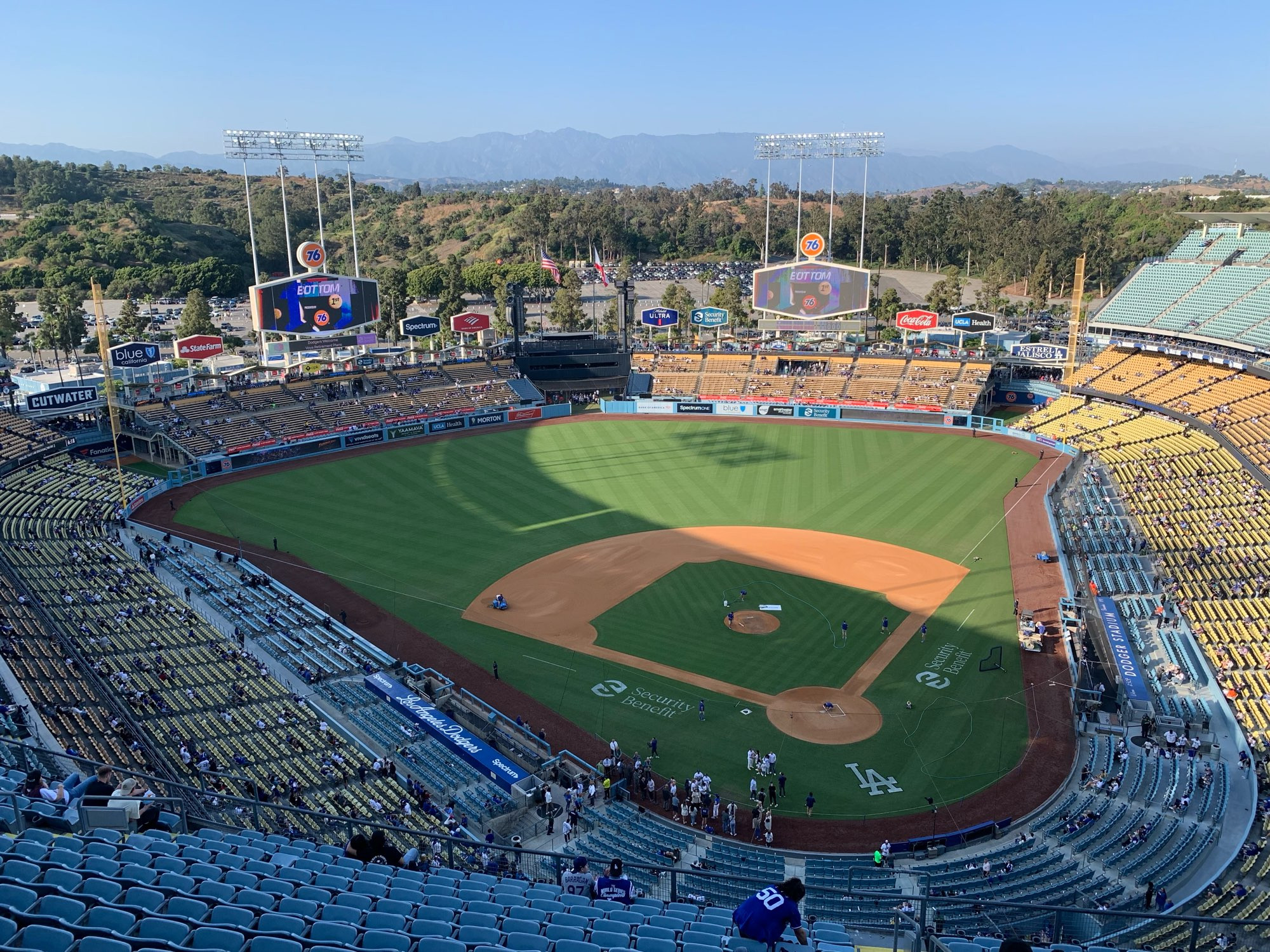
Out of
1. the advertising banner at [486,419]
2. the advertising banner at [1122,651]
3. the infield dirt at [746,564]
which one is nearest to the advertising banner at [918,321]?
the advertising banner at [486,419]

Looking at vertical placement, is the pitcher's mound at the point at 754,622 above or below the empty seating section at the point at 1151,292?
below

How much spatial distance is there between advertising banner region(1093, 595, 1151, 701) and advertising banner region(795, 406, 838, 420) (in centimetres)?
3664

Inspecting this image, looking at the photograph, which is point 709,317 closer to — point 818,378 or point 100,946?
point 818,378

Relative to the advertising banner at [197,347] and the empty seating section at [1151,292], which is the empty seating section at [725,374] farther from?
the advertising banner at [197,347]

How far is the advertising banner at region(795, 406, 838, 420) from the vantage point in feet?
238

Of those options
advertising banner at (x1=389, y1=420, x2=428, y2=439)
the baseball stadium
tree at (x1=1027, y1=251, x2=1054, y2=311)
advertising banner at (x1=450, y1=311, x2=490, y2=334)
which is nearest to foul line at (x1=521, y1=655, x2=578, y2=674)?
the baseball stadium

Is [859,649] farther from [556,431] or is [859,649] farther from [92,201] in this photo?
[92,201]

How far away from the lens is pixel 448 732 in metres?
27.2

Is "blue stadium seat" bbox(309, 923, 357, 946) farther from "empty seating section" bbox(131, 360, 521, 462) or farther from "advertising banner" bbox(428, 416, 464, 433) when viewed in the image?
"advertising banner" bbox(428, 416, 464, 433)

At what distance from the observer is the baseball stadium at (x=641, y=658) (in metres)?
14.2

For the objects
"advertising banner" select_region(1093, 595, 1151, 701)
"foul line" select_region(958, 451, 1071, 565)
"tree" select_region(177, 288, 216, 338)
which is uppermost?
"tree" select_region(177, 288, 216, 338)

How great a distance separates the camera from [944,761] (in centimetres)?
2784

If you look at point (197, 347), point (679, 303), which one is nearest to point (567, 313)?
point (679, 303)

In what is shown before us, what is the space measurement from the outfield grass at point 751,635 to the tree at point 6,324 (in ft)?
238
